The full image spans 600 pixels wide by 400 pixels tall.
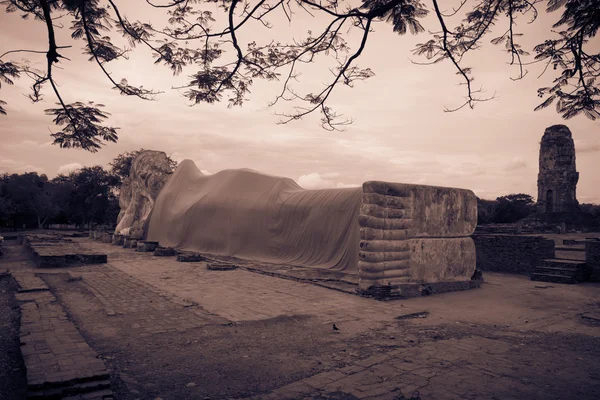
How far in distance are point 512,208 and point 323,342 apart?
44905 millimetres

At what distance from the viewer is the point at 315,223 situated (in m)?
13.3

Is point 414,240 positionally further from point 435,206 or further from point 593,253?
point 593,253

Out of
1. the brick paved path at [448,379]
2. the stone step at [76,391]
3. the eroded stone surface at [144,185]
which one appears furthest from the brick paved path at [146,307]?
the eroded stone surface at [144,185]

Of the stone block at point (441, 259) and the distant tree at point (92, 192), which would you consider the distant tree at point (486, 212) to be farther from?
the distant tree at point (92, 192)

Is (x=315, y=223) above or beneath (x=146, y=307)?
above

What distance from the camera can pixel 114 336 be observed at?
518cm

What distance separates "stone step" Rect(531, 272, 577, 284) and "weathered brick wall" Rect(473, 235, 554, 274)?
98 centimetres

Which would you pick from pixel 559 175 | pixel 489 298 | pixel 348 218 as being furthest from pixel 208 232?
pixel 559 175

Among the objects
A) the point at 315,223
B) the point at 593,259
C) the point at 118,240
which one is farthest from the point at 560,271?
the point at 118,240

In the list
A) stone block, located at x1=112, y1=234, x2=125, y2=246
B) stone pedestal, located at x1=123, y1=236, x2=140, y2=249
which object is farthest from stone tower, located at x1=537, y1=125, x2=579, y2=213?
stone block, located at x1=112, y1=234, x2=125, y2=246

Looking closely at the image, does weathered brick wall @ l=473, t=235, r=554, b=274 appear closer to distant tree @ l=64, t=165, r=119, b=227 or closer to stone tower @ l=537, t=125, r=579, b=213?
stone tower @ l=537, t=125, r=579, b=213

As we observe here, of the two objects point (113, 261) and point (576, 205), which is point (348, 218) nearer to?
point (113, 261)

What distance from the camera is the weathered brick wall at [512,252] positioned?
11.9 meters

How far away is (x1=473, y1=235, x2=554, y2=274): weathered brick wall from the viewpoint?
1192cm
